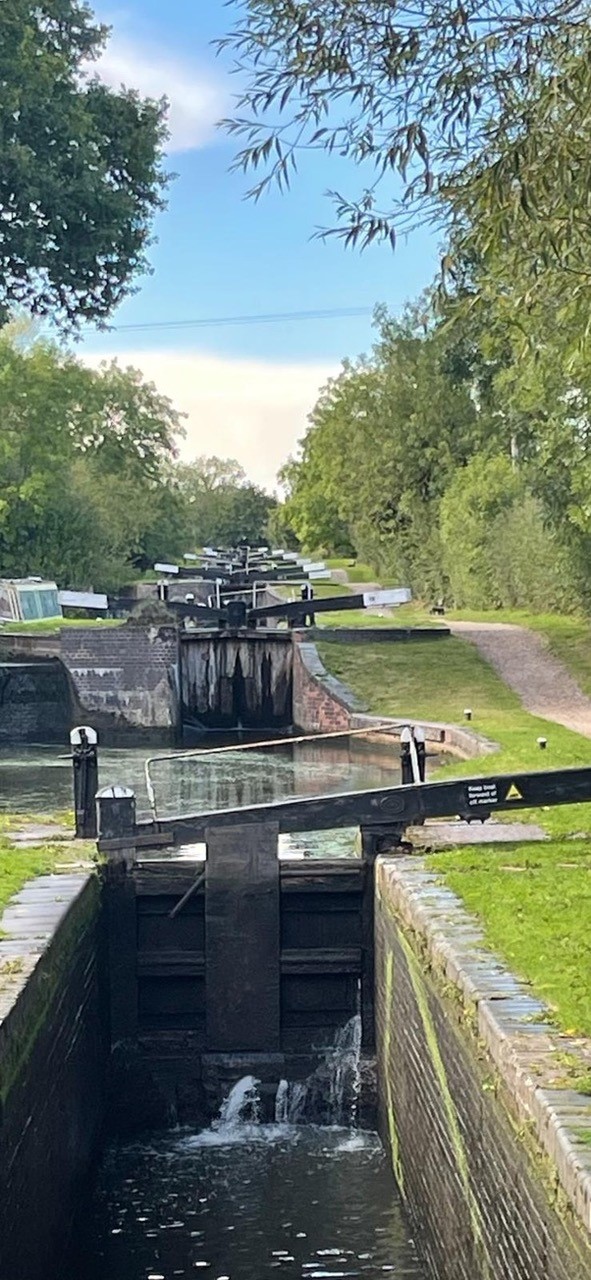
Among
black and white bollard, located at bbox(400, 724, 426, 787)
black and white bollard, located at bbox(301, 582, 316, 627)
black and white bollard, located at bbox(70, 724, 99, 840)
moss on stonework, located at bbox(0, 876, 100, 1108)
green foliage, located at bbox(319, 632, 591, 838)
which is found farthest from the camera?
black and white bollard, located at bbox(301, 582, 316, 627)

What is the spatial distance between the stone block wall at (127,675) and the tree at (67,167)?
16.7 feet

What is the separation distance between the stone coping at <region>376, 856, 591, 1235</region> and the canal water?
1.26m

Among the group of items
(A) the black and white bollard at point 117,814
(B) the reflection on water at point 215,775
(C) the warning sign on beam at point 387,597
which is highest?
(C) the warning sign on beam at point 387,597

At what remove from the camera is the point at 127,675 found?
23406 mm

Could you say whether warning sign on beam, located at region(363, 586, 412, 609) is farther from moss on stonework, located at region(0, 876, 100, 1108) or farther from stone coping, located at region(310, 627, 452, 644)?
moss on stonework, located at region(0, 876, 100, 1108)

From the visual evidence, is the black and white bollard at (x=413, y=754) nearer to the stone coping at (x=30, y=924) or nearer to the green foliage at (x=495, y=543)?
the stone coping at (x=30, y=924)

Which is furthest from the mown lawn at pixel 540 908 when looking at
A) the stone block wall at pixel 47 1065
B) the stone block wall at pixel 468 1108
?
A: the stone block wall at pixel 47 1065

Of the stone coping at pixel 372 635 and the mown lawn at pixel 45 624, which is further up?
the stone coping at pixel 372 635

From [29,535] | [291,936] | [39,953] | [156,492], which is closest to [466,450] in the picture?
[29,535]

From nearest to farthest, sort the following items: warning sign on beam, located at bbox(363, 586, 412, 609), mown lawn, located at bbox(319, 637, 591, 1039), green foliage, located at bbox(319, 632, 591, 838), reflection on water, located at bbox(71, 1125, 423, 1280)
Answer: mown lawn, located at bbox(319, 637, 591, 1039) → reflection on water, located at bbox(71, 1125, 423, 1280) → green foliage, located at bbox(319, 632, 591, 838) → warning sign on beam, located at bbox(363, 586, 412, 609)

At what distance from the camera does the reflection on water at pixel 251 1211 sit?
259 inches

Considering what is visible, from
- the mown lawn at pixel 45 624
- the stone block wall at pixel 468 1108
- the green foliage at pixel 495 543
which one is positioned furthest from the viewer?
the green foliage at pixel 495 543

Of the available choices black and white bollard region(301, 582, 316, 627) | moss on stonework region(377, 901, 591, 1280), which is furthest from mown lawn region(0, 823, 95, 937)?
black and white bollard region(301, 582, 316, 627)

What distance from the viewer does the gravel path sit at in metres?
19.6
